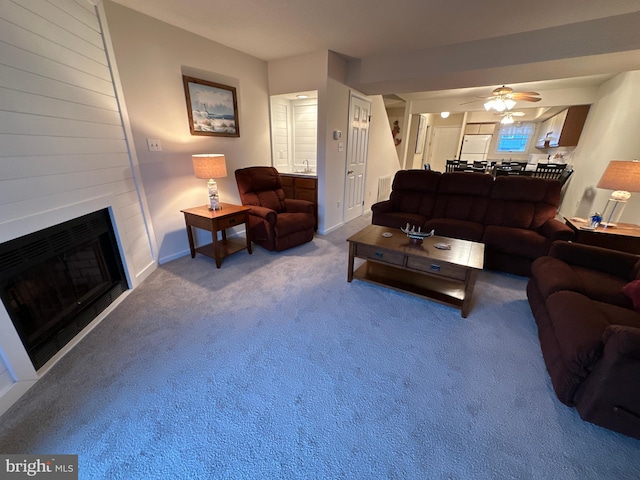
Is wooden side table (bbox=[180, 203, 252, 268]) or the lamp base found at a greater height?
the lamp base

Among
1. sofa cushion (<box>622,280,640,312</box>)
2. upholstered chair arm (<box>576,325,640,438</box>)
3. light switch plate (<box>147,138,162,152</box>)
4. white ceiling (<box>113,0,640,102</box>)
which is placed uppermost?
white ceiling (<box>113,0,640,102</box>)

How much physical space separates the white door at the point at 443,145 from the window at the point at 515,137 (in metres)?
1.21

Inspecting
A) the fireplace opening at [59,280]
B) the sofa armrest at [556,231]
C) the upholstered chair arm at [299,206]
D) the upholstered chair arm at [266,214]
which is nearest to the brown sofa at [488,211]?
the sofa armrest at [556,231]

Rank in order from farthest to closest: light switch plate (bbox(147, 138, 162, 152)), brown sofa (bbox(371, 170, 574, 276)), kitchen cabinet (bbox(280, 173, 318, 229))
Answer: kitchen cabinet (bbox(280, 173, 318, 229)) → brown sofa (bbox(371, 170, 574, 276)) → light switch plate (bbox(147, 138, 162, 152))

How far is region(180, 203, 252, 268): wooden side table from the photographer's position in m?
2.74

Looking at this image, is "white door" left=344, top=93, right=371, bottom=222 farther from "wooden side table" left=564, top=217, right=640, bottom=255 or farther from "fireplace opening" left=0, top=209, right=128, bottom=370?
"fireplace opening" left=0, top=209, right=128, bottom=370

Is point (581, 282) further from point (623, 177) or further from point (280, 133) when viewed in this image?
point (280, 133)

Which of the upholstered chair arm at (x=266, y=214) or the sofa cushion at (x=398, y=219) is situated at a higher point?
the upholstered chair arm at (x=266, y=214)

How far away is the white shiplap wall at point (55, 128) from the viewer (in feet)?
4.56

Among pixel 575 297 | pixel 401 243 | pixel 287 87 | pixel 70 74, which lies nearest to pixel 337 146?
pixel 287 87

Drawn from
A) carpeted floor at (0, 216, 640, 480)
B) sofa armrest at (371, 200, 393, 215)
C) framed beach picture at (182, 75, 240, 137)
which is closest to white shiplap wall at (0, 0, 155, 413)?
carpeted floor at (0, 216, 640, 480)

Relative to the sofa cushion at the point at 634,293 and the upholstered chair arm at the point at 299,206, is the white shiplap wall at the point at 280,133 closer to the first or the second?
the upholstered chair arm at the point at 299,206

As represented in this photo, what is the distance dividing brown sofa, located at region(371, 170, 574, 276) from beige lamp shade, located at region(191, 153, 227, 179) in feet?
6.89

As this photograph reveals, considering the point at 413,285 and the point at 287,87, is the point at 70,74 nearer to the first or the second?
the point at 287,87
